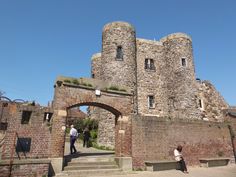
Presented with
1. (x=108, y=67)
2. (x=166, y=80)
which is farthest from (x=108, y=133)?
(x=166, y=80)

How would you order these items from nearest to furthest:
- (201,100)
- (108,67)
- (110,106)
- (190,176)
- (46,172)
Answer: (46,172)
(190,176)
(110,106)
(108,67)
(201,100)

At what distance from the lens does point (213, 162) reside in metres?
13.8

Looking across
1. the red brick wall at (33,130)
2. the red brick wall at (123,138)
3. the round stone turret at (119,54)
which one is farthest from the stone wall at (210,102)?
the red brick wall at (33,130)

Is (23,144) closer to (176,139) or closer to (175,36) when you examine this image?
(176,139)

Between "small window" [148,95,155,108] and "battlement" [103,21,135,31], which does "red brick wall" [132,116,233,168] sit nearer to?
"small window" [148,95,155,108]

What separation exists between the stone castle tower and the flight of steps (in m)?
7.38

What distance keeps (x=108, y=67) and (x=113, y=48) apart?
6.14 ft

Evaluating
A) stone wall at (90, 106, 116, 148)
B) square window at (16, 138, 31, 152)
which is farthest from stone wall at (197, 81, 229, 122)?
square window at (16, 138, 31, 152)

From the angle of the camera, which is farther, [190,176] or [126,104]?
[126,104]

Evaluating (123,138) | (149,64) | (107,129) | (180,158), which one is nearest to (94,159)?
(123,138)

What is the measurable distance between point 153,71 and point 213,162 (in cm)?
1095

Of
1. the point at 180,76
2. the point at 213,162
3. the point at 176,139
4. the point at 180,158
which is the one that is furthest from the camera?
the point at 180,76

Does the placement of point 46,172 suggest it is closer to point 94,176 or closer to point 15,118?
point 94,176

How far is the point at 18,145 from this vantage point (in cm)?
927
